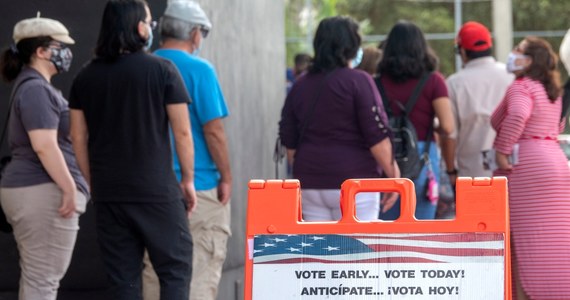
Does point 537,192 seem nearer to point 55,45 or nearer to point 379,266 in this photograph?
point 55,45

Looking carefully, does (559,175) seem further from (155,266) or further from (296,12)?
(296,12)

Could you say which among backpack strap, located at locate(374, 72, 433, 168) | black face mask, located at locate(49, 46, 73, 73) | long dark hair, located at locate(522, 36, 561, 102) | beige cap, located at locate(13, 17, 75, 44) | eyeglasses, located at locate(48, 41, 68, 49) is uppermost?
beige cap, located at locate(13, 17, 75, 44)

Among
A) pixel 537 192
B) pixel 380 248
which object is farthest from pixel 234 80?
pixel 380 248

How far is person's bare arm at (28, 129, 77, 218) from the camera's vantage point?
6.02 metres

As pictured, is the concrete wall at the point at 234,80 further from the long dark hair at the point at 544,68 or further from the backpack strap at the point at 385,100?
the long dark hair at the point at 544,68

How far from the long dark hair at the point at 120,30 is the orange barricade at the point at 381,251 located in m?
2.18

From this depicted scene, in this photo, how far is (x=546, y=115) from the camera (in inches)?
275

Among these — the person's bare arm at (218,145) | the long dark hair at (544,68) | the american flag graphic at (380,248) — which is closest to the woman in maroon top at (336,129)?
the person's bare arm at (218,145)

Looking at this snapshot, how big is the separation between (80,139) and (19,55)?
71 cm

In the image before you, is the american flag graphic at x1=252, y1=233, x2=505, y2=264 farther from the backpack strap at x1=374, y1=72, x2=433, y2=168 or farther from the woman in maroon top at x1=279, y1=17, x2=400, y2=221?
the backpack strap at x1=374, y1=72, x2=433, y2=168

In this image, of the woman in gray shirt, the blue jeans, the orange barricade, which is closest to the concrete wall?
the woman in gray shirt

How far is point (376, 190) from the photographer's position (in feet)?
12.7

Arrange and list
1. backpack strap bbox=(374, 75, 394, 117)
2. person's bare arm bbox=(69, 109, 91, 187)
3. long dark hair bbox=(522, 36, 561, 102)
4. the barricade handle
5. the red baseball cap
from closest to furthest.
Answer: the barricade handle
person's bare arm bbox=(69, 109, 91, 187)
long dark hair bbox=(522, 36, 561, 102)
backpack strap bbox=(374, 75, 394, 117)
the red baseball cap

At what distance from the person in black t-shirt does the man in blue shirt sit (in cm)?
67
